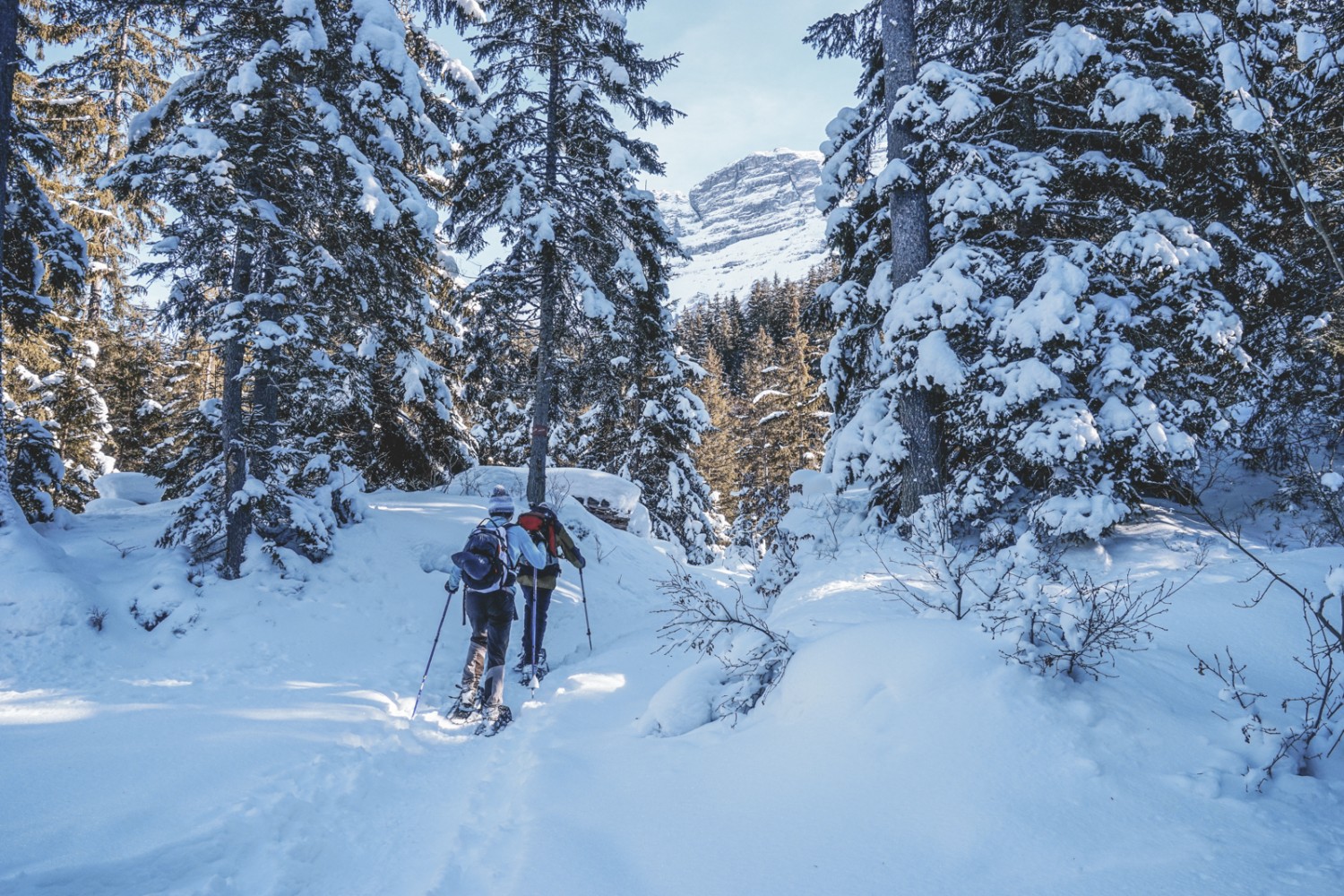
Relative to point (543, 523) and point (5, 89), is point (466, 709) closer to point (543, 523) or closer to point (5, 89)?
A: point (543, 523)

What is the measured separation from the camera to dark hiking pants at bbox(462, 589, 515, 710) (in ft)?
20.3

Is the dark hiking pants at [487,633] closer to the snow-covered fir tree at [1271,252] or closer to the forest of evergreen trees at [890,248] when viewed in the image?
the forest of evergreen trees at [890,248]

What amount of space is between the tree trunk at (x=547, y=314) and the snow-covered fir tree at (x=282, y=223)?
10.3ft

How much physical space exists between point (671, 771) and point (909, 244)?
804 centimetres

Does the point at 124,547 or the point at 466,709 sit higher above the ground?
the point at 124,547

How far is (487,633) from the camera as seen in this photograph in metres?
6.38

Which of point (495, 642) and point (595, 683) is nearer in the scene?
point (495, 642)

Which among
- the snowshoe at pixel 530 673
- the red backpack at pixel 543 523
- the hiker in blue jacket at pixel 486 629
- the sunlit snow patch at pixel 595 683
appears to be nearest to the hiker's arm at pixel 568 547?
the red backpack at pixel 543 523

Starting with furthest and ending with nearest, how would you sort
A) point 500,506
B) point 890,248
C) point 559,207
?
point 559,207 < point 890,248 < point 500,506

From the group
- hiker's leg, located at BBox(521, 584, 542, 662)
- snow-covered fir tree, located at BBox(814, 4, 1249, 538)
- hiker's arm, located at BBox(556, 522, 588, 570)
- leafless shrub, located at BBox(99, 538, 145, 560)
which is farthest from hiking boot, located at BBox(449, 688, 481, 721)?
snow-covered fir tree, located at BBox(814, 4, 1249, 538)

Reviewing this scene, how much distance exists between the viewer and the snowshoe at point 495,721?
571 centimetres

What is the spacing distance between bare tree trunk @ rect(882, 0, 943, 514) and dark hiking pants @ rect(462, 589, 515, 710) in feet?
19.1

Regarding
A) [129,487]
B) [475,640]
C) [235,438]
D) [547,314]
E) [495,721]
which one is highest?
[547,314]

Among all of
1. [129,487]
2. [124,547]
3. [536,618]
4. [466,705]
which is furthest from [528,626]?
[129,487]
